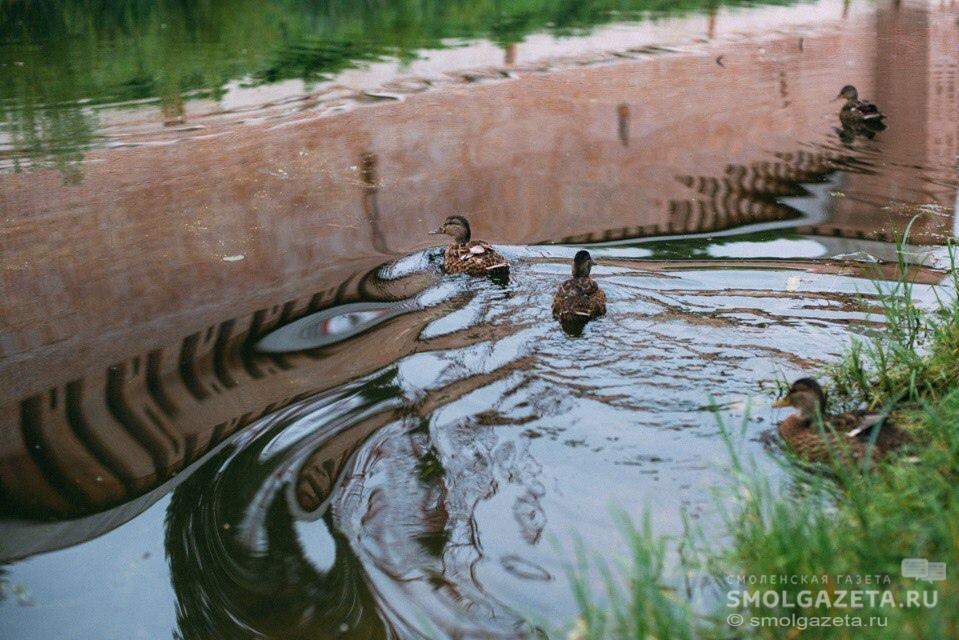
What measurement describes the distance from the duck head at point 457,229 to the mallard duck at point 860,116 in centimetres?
539

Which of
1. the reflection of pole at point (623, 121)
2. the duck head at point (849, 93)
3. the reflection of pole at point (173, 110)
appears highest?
the duck head at point (849, 93)

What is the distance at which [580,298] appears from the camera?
6.32 metres

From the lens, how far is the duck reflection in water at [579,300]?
6270 millimetres

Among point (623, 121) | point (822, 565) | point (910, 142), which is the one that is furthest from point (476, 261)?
point (910, 142)

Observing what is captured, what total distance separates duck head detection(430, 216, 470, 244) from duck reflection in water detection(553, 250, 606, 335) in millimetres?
1354

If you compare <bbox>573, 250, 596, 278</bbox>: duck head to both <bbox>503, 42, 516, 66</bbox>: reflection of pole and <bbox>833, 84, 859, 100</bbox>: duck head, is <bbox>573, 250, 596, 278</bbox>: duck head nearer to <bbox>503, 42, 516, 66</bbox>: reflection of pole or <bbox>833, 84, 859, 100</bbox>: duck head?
<bbox>833, 84, 859, 100</bbox>: duck head

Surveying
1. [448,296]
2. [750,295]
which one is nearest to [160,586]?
[448,296]

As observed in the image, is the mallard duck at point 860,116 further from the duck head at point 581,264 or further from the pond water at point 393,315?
the duck head at point 581,264

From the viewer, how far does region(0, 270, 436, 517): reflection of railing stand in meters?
5.02

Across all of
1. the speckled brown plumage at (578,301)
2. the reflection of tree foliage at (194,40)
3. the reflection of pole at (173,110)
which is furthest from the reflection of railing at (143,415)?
the reflection of pole at (173,110)

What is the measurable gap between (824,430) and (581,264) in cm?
223

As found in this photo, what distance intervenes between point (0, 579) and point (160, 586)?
67cm

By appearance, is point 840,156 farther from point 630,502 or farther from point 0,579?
point 0,579

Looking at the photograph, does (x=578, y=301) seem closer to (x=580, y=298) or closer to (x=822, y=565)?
(x=580, y=298)
